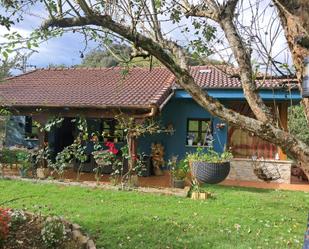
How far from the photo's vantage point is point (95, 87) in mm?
17125

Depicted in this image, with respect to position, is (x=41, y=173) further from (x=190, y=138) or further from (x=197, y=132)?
(x=197, y=132)

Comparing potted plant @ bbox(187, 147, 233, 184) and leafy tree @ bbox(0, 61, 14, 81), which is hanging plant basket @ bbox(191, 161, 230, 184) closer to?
potted plant @ bbox(187, 147, 233, 184)

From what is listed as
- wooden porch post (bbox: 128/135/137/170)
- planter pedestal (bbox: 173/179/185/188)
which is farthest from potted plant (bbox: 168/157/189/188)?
wooden porch post (bbox: 128/135/137/170)

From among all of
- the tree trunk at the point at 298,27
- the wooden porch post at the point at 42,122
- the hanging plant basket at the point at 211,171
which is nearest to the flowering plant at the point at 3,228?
the tree trunk at the point at 298,27

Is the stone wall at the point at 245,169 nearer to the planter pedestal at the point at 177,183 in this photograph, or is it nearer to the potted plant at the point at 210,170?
the planter pedestal at the point at 177,183

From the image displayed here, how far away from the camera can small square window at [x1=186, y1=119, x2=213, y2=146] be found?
52.2 ft

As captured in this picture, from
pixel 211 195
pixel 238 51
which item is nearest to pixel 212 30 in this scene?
pixel 238 51

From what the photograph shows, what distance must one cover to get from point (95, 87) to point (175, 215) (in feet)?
31.9

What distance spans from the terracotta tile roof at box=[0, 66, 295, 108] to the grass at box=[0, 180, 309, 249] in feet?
12.3

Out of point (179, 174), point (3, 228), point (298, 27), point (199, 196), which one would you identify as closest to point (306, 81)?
point (298, 27)

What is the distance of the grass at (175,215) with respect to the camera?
21.7 ft

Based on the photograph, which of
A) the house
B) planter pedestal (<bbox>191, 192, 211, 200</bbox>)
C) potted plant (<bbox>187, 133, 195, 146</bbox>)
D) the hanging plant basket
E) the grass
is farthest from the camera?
potted plant (<bbox>187, 133, 195, 146</bbox>)

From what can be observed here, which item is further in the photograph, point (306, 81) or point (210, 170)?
point (210, 170)

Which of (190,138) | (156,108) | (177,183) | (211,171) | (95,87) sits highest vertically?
(95,87)
